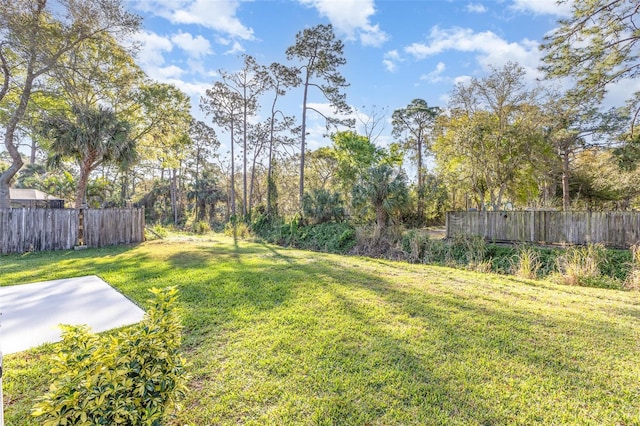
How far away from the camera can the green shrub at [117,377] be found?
3.88ft

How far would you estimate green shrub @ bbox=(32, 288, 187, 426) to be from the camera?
118cm

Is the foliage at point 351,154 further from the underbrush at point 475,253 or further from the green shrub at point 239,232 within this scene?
the green shrub at point 239,232

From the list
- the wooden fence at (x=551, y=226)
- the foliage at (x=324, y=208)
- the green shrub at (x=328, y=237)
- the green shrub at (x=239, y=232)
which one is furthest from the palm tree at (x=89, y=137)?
the wooden fence at (x=551, y=226)

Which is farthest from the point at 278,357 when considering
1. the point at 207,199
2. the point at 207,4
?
the point at 207,199

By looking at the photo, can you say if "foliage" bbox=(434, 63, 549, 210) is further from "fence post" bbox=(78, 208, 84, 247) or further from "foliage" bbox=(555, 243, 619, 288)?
"fence post" bbox=(78, 208, 84, 247)

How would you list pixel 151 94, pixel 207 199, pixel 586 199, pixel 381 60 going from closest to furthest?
pixel 381 60 < pixel 151 94 < pixel 586 199 < pixel 207 199

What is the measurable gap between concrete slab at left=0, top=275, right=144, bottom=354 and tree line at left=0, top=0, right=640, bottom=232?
7.45 metres

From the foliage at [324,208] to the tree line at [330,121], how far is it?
0.19ft

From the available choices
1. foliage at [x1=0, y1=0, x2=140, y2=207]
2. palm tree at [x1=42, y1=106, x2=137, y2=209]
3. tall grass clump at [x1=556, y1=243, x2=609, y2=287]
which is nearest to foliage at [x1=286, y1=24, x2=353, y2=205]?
foliage at [x1=0, y1=0, x2=140, y2=207]

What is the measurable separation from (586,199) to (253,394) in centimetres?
2993

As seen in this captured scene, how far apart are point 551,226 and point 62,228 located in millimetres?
16162

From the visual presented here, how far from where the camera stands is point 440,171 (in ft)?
57.8

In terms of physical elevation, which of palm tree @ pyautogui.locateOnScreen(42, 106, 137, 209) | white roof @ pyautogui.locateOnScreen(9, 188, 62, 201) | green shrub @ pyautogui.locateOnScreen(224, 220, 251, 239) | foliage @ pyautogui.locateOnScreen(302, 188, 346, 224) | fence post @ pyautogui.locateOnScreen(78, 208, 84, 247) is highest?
palm tree @ pyautogui.locateOnScreen(42, 106, 137, 209)

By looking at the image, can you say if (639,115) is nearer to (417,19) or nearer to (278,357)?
(417,19)
